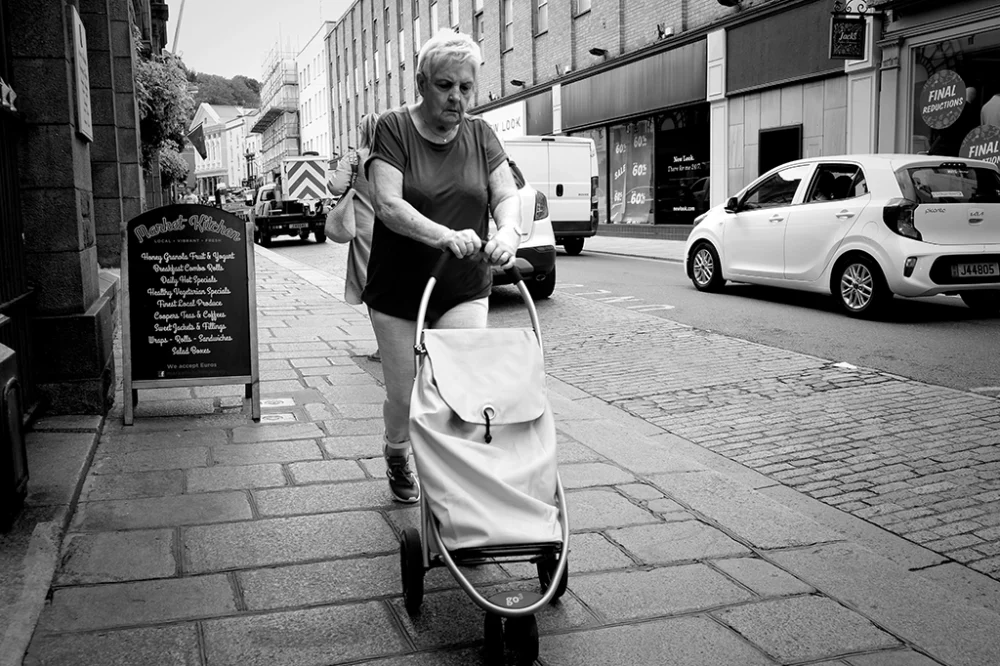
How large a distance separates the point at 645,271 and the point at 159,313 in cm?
1116

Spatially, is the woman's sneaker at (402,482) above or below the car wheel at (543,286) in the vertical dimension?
below

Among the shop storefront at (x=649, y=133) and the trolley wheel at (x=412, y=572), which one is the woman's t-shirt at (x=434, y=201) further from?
the shop storefront at (x=649, y=133)

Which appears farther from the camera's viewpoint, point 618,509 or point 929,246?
point 929,246

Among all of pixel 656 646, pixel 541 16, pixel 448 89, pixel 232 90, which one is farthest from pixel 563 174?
pixel 232 90

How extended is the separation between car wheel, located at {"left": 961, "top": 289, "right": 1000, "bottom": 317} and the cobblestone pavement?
323 centimetres

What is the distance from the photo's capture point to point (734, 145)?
70.1 ft

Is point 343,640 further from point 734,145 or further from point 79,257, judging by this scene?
point 734,145

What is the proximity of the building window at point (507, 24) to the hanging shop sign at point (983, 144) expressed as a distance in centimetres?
1992

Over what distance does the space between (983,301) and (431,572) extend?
28.8ft

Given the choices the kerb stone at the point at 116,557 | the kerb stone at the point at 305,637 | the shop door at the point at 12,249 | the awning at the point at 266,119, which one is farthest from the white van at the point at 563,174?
the awning at the point at 266,119

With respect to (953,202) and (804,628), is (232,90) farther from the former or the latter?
(804,628)

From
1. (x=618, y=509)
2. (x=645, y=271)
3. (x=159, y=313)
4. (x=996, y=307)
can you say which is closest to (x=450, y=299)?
(x=618, y=509)

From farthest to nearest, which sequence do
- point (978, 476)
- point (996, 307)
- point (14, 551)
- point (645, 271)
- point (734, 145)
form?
1. point (734, 145)
2. point (645, 271)
3. point (996, 307)
4. point (978, 476)
5. point (14, 551)

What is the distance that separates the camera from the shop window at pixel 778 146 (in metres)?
19.4
